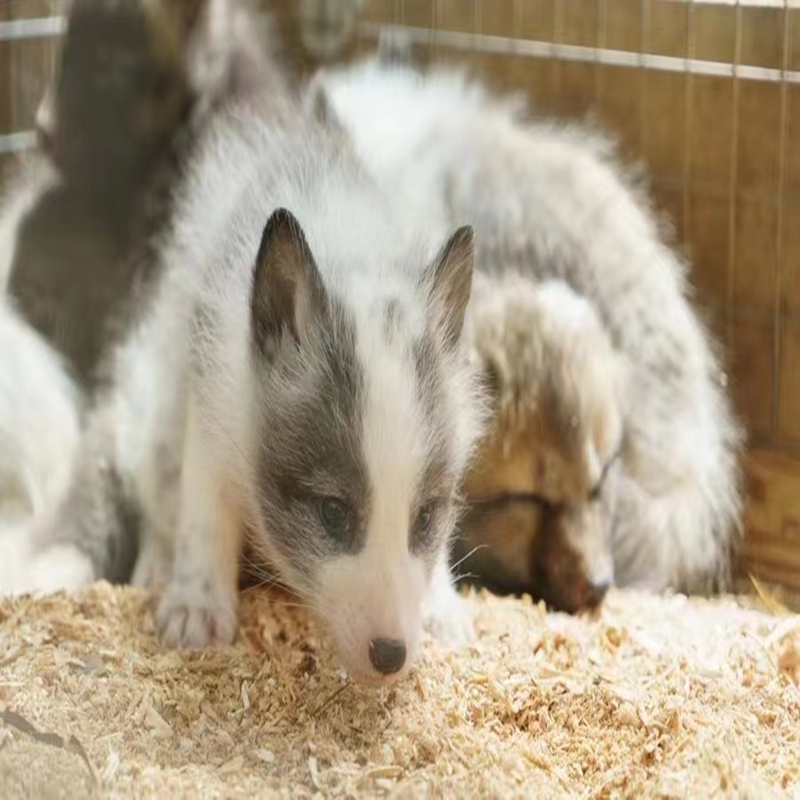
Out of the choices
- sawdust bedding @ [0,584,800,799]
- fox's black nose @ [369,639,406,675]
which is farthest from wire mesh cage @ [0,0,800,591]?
fox's black nose @ [369,639,406,675]

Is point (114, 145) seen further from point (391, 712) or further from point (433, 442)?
point (391, 712)

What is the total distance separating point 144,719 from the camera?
2.58 m

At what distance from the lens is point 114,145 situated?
3.72m

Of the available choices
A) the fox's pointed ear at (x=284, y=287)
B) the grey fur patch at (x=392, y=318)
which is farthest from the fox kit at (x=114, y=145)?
the grey fur patch at (x=392, y=318)

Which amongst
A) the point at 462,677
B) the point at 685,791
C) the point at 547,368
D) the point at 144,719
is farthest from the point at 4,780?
the point at 547,368

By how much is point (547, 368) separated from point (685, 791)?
3.90 feet

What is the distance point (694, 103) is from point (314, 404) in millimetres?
1344

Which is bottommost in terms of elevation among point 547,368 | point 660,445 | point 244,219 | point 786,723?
point 786,723

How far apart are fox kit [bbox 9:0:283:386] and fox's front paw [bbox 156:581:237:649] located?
791 millimetres

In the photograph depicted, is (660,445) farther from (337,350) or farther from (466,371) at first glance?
Result: (337,350)

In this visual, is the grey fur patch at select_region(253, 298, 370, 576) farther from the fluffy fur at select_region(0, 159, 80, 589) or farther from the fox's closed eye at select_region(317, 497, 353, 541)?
the fluffy fur at select_region(0, 159, 80, 589)

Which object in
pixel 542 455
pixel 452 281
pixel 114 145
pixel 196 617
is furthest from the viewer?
pixel 114 145

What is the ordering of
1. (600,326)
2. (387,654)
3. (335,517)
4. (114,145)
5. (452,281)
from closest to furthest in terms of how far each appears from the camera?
(387,654), (335,517), (452,281), (600,326), (114,145)

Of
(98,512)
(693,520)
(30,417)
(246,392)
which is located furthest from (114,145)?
(693,520)
